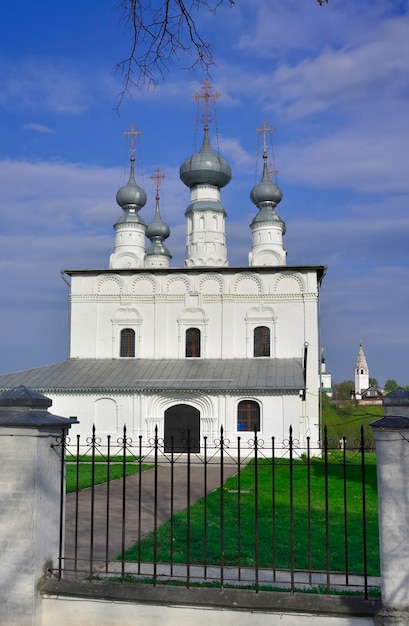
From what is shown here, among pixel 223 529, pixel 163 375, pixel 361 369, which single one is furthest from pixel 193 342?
pixel 361 369

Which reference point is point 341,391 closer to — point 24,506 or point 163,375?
point 163,375

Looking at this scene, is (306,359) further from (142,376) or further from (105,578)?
(105,578)

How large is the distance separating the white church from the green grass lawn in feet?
28.2

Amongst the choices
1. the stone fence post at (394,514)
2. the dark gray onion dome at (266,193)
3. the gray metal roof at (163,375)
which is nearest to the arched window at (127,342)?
the gray metal roof at (163,375)

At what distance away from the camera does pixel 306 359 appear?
2389 cm

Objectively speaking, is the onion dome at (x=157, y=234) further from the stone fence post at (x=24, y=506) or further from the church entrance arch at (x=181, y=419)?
the stone fence post at (x=24, y=506)

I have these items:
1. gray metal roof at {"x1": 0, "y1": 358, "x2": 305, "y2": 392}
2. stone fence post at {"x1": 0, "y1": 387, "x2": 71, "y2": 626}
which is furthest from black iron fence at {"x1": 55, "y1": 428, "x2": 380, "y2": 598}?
gray metal roof at {"x1": 0, "y1": 358, "x2": 305, "y2": 392}

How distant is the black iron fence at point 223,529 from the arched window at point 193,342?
32.8 feet

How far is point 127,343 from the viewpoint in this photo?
2514 centimetres

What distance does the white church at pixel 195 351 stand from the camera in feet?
72.6

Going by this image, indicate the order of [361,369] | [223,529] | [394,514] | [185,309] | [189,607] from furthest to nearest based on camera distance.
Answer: [361,369]
[185,309]
[223,529]
[189,607]
[394,514]

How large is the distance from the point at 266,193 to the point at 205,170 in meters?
3.09

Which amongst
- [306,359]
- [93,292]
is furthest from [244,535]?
[93,292]

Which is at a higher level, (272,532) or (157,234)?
(157,234)
